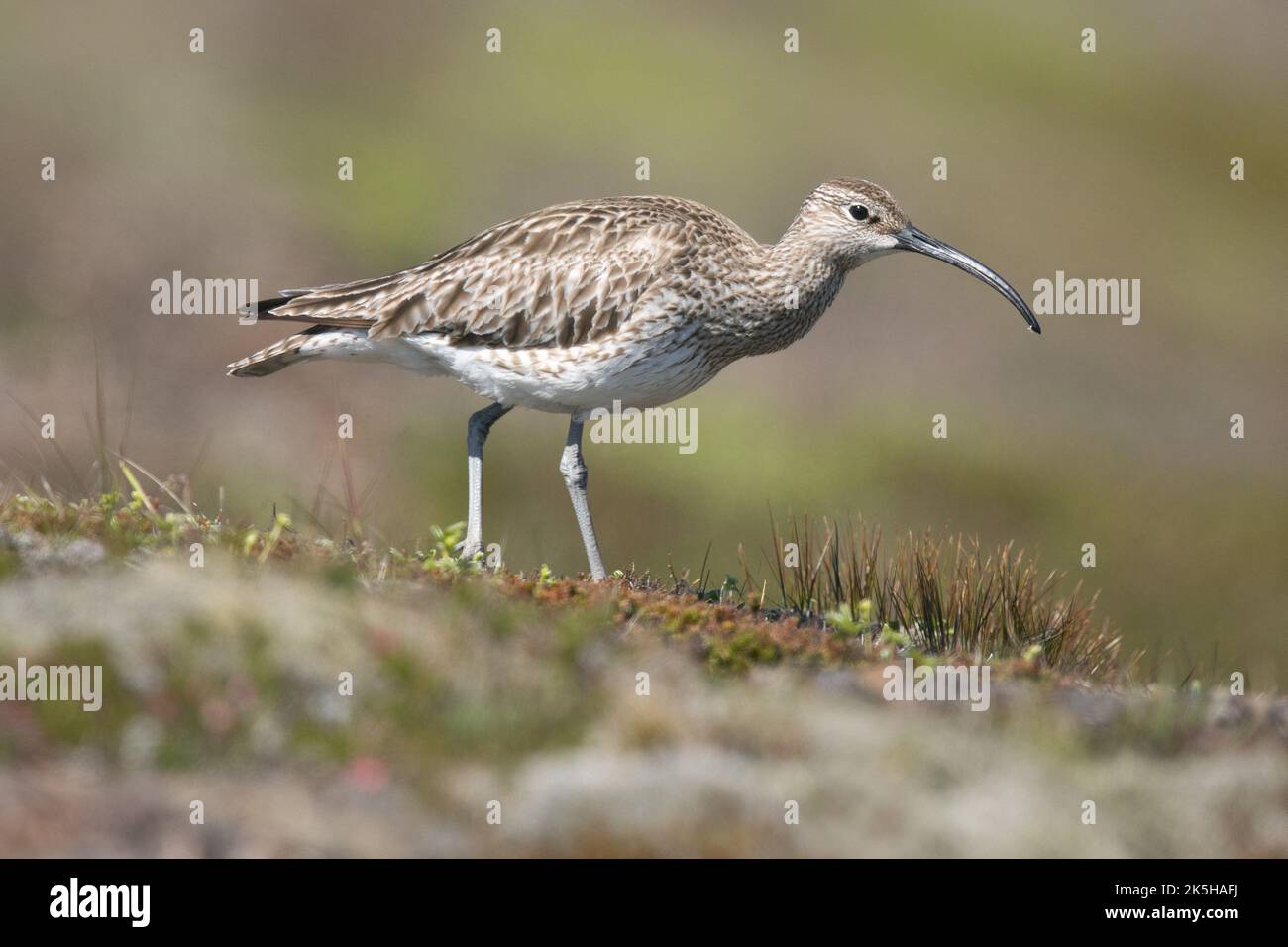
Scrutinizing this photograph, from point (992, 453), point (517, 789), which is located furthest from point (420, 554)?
point (992, 453)

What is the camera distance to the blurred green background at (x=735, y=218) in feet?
93.8

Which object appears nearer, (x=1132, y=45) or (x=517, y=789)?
(x=517, y=789)

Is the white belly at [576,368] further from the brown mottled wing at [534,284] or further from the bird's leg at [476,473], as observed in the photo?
the bird's leg at [476,473]

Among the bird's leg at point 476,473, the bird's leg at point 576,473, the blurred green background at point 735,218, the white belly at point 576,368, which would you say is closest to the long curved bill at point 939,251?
the white belly at point 576,368

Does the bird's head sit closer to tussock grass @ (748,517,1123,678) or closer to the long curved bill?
the long curved bill

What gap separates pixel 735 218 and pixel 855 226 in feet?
75.2

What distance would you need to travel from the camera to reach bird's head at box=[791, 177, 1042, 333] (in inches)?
551

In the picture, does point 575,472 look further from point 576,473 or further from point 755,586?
point 755,586

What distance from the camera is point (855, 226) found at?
45.9 feet

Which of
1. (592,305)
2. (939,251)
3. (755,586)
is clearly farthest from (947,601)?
(592,305)

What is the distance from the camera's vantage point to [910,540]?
42.1 feet

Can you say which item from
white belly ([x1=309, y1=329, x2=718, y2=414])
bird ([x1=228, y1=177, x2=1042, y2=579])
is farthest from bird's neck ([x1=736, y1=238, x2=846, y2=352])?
white belly ([x1=309, y1=329, x2=718, y2=414])

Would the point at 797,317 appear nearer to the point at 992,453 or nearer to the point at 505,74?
the point at 992,453

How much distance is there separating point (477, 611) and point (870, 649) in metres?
2.92
